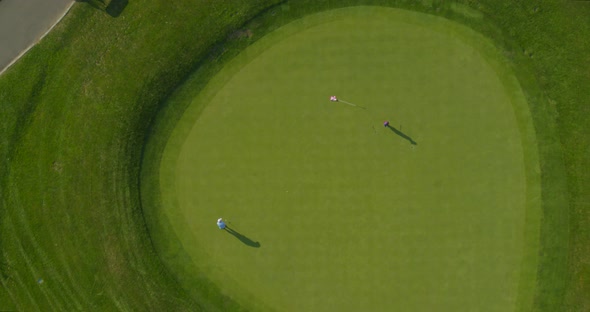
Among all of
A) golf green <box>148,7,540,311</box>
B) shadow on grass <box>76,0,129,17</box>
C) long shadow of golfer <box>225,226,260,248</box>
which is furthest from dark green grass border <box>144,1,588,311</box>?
shadow on grass <box>76,0,129,17</box>

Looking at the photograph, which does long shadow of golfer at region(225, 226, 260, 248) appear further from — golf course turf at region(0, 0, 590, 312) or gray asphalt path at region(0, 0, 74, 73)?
gray asphalt path at region(0, 0, 74, 73)

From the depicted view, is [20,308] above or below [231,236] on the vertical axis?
below

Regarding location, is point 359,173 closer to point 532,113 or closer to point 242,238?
point 242,238

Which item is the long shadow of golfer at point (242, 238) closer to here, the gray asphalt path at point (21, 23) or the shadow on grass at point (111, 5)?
the shadow on grass at point (111, 5)

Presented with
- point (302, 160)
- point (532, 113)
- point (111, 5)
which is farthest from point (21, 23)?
point (532, 113)

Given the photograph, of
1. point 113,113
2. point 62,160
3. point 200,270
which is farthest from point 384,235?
point 62,160

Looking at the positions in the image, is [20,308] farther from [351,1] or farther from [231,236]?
[351,1]
